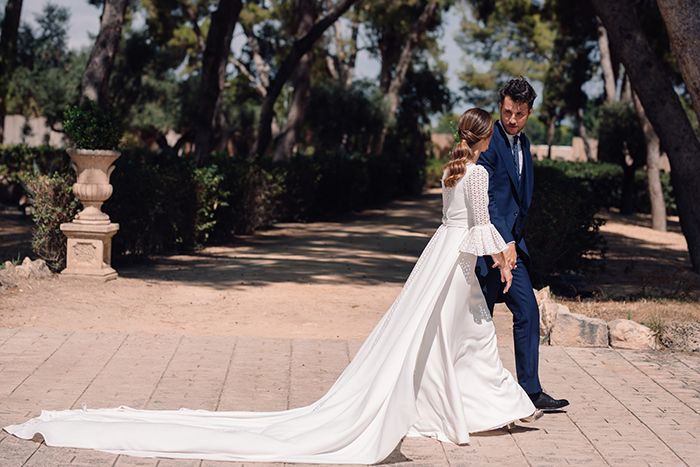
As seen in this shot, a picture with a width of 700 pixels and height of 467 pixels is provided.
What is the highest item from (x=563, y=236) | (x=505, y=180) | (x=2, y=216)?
(x=505, y=180)

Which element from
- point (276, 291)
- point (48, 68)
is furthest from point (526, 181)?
point (48, 68)

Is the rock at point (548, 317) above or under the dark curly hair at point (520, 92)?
under

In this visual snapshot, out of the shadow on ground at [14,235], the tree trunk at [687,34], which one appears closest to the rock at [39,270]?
the shadow on ground at [14,235]

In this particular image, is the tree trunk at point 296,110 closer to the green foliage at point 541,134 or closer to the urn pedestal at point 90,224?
the urn pedestal at point 90,224

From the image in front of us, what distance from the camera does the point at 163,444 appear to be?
19.0 ft

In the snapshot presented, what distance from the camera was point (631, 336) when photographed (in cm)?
943

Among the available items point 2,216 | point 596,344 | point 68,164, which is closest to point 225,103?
point 2,216

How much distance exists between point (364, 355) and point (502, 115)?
5.53 feet

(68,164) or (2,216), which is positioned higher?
(68,164)

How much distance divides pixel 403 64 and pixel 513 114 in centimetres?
3780

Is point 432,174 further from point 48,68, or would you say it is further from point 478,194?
point 478,194

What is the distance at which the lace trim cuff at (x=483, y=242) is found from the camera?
20.2ft

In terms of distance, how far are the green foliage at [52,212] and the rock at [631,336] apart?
669cm

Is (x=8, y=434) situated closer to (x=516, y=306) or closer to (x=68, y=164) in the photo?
(x=516, y=306)
